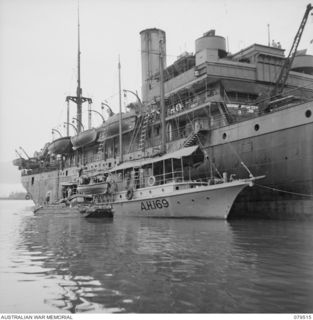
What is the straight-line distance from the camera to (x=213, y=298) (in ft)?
21.5

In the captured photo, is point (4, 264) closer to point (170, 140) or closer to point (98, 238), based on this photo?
point (98, 238)

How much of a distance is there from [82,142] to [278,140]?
27.9 metres

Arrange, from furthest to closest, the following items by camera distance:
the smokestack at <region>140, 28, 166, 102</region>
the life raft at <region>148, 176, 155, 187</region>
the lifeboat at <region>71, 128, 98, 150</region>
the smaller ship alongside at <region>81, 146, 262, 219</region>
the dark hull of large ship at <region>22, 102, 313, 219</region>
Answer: the lifeboat at <region>71, 128, 98, 150</region> < the smokestack at <region>140, 28, 166, 102</region> < the life raft at <region>148, 176, 155, 187</region> < the smaller ship alongside at <region>81, 146, 262, 219</region> < the dark hull of large ship at <region>22, 102, 313, 219</region>

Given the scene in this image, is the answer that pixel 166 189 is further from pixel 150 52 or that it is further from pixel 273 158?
pixel 150 52

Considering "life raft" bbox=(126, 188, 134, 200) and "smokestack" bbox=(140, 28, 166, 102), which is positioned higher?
"smokestack" bbox=(140, 28, 166, 102)

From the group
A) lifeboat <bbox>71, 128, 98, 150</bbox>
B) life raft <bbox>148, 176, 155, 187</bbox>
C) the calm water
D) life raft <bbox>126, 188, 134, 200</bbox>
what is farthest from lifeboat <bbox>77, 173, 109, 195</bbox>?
the calm water

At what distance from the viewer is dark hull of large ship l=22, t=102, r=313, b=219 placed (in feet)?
70.0

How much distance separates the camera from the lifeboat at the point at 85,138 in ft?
142

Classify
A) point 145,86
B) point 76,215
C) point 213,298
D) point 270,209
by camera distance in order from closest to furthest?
point 213,298
point 270,209
point 76,215
point 145,86

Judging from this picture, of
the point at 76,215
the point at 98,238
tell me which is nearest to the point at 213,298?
the point at 98,238

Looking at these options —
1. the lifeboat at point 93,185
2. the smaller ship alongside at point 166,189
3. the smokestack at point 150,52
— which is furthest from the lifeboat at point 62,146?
the smaller ship alongside at point 166,189

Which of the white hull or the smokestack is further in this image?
the smokestack

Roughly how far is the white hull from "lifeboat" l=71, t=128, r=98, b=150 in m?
16.6

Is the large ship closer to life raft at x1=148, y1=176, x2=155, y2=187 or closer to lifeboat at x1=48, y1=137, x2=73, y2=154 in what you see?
lifeboat at x1=48, y1=137, x2=73, y2=154
